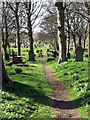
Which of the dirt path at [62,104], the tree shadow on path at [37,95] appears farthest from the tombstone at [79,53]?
the tree shadow on path at [37,95]

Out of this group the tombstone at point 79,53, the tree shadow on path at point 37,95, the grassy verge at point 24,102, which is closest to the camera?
the grassy verge at point 24,102

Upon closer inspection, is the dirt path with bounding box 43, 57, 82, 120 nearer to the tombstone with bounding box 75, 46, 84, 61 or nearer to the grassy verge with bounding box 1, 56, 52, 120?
the grassy verge with bounding box 1, 56, 52, 120

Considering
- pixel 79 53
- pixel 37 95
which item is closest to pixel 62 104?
pixel 37 95

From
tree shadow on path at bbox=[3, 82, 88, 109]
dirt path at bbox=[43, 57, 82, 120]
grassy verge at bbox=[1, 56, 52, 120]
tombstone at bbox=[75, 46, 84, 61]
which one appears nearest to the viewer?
grassy verge at bbox=[1, 56, 52, 120]

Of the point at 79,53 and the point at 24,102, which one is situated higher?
the point at 79,53

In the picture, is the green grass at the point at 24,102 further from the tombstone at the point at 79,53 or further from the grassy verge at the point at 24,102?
the tombstone at the point at 79,53

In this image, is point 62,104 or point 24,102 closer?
point 24,102

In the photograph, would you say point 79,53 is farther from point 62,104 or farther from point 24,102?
point 24,102

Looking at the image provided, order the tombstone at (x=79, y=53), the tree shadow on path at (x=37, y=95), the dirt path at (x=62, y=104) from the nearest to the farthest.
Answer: the dirt path at (x=62, y=104) → the tree shadow on path at (x=37, y=95) → the tombstone at (x=79, y=53)

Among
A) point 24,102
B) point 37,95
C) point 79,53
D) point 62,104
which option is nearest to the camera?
point 24,102

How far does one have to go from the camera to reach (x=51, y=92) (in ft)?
36.5

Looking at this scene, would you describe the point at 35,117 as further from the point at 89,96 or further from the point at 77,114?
the point at 89,96

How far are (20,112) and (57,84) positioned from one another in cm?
588

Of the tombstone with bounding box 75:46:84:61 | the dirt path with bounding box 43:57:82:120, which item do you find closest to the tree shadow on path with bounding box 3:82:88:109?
the dirt path with bounding box 43:57:82:120
